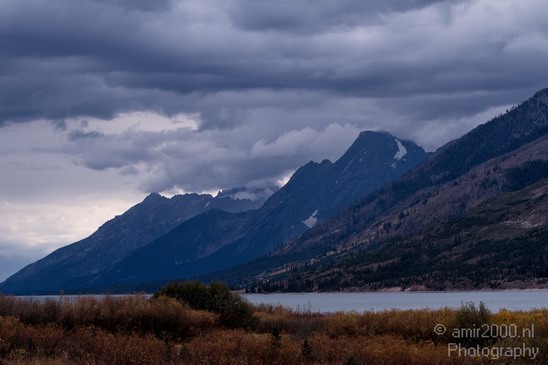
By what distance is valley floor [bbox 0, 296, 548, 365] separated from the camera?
29297 mm

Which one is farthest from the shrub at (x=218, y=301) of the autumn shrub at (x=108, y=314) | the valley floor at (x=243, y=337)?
the autumn shrub at (x=108, y=314)

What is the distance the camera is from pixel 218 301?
47719 mm

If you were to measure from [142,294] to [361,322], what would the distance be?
11933mm

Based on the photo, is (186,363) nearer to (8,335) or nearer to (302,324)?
(8,335)

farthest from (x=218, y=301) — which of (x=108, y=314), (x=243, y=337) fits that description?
(x=243, y=337)

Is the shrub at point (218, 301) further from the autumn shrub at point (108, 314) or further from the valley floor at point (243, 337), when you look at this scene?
the autumn shrub at point (108, 314)

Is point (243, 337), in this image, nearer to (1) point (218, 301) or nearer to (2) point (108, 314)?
(2) point (108, 314)

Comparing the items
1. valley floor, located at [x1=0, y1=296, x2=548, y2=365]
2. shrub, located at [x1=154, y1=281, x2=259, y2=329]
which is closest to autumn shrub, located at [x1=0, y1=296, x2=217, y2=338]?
valley floor, located at [x1=0, y1=296, x2=548, y2=365]

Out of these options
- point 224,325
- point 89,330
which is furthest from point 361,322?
point 89,330

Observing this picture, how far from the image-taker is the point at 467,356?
31625 mm

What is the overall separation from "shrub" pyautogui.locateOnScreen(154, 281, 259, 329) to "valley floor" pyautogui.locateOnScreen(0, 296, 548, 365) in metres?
0.80

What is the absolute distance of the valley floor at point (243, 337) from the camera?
2930cm

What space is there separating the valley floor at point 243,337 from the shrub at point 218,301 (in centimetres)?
80

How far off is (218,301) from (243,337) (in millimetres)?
14344
